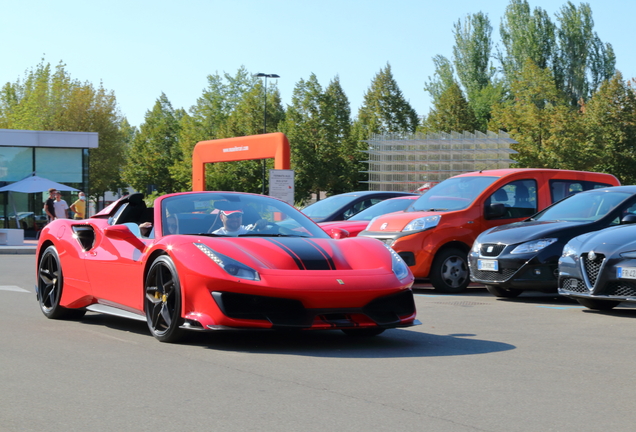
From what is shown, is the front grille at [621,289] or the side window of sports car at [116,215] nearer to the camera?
the side window of sports car at [116,215]

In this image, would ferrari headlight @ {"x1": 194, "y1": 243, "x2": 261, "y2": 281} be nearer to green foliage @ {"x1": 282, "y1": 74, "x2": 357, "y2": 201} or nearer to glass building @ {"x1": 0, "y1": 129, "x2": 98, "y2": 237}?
glass building @ {"x1": 0, "y1": 129, "x2": 98, "y2": 237}

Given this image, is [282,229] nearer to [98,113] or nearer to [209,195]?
[209,195]

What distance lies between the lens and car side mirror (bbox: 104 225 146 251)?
7082mm

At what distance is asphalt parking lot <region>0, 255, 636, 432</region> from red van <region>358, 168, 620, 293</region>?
4139 millimetres

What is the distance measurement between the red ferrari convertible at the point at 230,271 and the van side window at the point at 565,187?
6.73m

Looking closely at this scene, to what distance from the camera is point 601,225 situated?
1072 cm

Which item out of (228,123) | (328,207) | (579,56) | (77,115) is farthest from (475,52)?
(328,207)

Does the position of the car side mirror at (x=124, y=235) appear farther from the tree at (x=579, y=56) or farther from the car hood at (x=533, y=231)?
the tree at (x=579, y=56)

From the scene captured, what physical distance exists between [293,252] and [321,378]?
4.66ft

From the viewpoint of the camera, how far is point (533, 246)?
1067 cm

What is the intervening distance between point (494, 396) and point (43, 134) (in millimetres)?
31559

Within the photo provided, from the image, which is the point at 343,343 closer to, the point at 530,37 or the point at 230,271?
the point at 230,271

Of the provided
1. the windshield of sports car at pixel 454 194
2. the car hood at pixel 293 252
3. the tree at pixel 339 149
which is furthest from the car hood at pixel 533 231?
the tree at pixel 339 149

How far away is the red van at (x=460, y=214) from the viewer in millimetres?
12445
